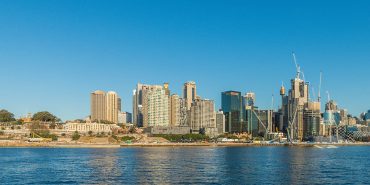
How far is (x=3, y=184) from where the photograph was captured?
6838 centimetres

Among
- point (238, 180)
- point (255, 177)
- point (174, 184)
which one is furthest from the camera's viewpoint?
point (255, 177)

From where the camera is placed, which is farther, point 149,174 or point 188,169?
point 188,169

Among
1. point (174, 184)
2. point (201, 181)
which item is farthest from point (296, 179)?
point (174, 184)

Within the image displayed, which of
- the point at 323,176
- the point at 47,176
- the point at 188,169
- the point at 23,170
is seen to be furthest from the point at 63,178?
the point at 323,176

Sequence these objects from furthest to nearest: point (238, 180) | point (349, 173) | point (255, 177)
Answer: point (349, 173) → point (255, 177) → point (238, 180)

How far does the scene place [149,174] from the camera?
80.9 metres

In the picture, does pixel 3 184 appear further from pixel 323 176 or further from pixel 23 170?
pixel 323 176

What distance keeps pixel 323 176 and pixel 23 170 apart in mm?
52605

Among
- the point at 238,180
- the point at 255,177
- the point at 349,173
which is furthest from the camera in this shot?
the point at 349,173

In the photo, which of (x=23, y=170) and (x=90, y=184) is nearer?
(x=90, y=184)

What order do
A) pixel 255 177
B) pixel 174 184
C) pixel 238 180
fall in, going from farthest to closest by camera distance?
pixel 255 177, pixel 238 180, pixel 174 184

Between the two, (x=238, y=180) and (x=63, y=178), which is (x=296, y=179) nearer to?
(x=238, y=180)

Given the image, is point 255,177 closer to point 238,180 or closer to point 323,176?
point 238,180

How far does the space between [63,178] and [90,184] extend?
31.2ft
